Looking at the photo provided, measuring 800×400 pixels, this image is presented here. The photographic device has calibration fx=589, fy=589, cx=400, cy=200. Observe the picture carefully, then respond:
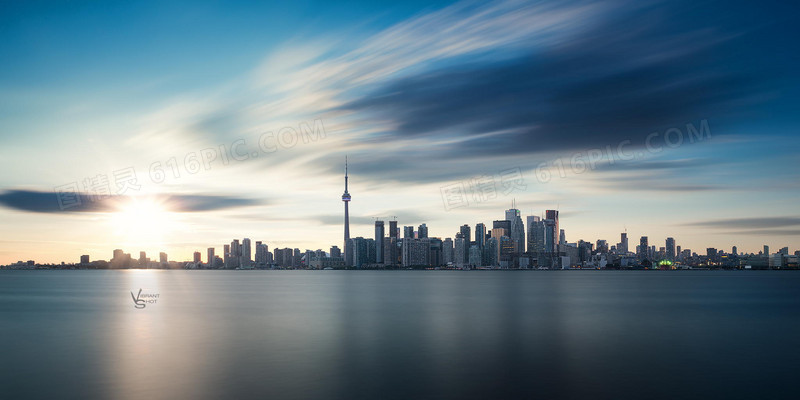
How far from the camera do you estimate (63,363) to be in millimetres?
49438

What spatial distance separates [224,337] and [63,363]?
1806cm

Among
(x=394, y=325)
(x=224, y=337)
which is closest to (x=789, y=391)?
(x=394, y=325)

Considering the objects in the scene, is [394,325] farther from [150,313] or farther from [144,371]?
[150,313]

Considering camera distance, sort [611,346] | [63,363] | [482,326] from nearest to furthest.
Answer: [63,363] < [611,346] < [482,326]

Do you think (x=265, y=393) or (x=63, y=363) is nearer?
(x=265, y=393)

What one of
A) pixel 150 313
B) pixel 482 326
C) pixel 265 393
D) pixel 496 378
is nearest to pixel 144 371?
pixel 265 393

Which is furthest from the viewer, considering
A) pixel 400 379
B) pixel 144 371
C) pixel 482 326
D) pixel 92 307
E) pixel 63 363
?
pixel 92 307

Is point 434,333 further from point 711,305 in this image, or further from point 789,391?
point 711,305
